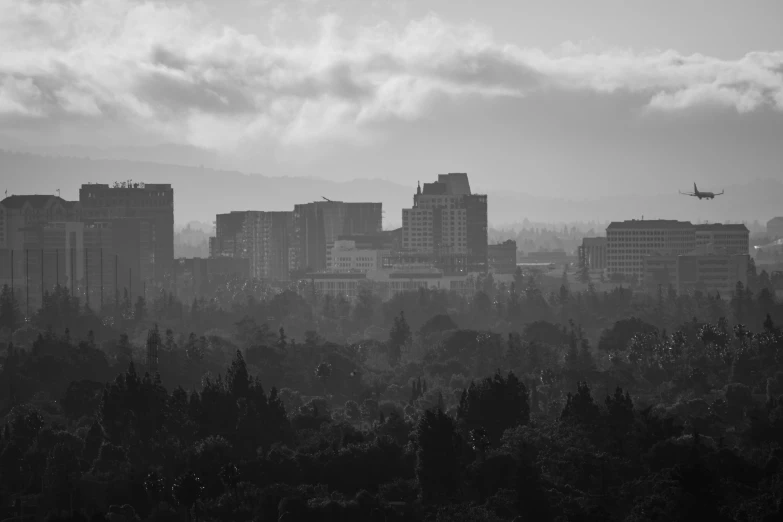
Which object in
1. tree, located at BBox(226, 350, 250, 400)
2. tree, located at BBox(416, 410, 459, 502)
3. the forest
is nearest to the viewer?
the forest

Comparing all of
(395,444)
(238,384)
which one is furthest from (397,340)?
(395,444)

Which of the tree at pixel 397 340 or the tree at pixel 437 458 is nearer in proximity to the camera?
the tree at pixel 437 458

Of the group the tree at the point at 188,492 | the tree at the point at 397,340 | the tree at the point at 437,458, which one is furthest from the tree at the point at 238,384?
the tree at the point at 397,340

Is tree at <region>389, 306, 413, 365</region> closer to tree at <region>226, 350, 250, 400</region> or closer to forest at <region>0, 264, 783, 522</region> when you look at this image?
forest at <region>0, 264, 783, 522</region>

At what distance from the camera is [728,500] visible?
84.6m

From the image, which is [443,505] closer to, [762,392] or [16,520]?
[16,520]

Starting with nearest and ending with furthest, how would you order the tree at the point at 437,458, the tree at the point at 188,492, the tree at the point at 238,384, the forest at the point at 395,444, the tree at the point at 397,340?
the forest at the point at 395,444, the tree at the point at 188,492, the tree at the point at 437,458, the tree at the point at 238,384, the tree at the point at 397,340

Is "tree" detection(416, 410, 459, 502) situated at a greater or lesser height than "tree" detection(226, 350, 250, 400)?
lesser

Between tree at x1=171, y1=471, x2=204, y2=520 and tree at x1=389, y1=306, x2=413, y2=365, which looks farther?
tree at x1=389, y1=306, x2=413, y2=365

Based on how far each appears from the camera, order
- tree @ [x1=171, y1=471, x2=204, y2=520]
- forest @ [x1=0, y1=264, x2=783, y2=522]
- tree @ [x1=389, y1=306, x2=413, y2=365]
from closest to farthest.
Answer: forest @ [x1=0, y1=264, x2=783, y2=522]
tree @ [x1=171, y1=471, x2=204, y2=520]
tree @ [x1=389, y1=306, x2=413, y2=365]

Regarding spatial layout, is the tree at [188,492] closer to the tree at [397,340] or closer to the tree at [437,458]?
the tree at [437,458]

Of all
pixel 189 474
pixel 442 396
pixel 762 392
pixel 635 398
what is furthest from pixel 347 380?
pixel 189 474

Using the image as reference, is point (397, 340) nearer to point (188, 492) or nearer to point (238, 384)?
point (238, 384)

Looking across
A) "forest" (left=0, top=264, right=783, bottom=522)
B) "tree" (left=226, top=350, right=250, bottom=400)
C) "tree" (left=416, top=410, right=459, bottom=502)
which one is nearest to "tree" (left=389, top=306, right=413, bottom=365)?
"forest" (left=0, top=264, right=783, bottom=522)
